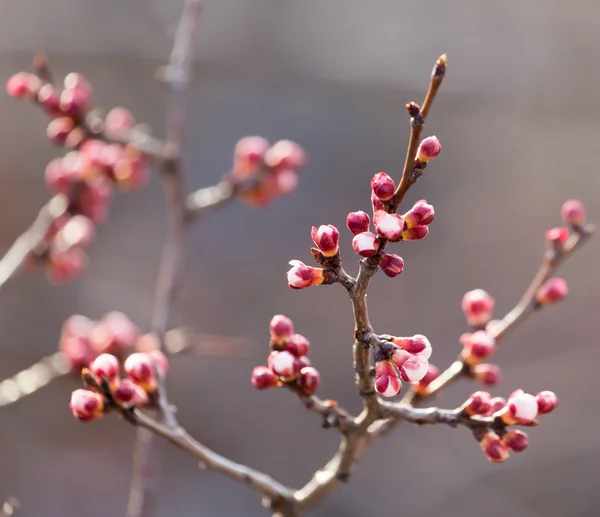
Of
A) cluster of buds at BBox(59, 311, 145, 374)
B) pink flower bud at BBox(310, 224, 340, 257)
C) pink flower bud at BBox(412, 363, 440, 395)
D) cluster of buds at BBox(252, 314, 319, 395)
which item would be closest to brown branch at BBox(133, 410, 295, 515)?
cluster of buds at BBox(252, 314, 319, 395)

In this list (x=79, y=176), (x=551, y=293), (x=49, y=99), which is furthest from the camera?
(x=79, y=176)

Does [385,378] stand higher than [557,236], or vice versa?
[557,236]

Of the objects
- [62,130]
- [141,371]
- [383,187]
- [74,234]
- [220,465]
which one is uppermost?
[62,130]

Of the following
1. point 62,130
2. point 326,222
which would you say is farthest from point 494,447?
point 326,222

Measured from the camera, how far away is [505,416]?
2.62 feet

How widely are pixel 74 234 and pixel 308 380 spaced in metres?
1.05

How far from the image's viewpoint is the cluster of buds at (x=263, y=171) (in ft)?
5.38

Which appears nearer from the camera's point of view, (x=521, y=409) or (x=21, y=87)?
(x=521, y=409)

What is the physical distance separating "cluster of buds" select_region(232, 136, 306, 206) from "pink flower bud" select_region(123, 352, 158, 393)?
2.61 ft

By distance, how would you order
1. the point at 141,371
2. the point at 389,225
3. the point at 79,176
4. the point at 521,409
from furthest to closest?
the point at 79,176
the point at 141,371
the point at 521,409
the point at 389,225

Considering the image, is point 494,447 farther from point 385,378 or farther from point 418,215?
point 418,215

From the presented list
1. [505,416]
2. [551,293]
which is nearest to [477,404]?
[505,416]

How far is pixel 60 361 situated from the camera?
149 centimetres

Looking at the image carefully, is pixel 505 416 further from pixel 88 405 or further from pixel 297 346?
pixel 88 405
